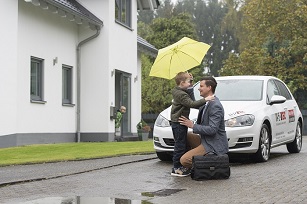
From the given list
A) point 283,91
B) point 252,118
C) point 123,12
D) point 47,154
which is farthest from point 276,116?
point 123,12

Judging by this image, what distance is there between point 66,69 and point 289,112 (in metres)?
10.0

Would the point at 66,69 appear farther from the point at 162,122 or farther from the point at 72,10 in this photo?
the point at 162,122

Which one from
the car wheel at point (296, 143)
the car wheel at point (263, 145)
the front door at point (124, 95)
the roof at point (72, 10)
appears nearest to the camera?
the car wheel at point (263, 145)

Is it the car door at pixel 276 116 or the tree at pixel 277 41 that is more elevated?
the tree at pixel 277 41

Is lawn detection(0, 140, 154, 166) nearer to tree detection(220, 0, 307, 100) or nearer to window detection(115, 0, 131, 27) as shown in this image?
window detection(115, 0, 131, 27)

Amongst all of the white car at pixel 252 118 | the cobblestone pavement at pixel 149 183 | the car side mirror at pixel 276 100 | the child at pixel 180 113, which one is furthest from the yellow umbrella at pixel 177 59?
the car side mirror at pixel 276 100

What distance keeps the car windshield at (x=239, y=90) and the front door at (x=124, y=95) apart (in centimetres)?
1091

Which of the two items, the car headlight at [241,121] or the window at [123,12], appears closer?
the car headlight at [241,121]

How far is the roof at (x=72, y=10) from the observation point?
19328 millimetres

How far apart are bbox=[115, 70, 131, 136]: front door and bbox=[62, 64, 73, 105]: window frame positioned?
7.99 feet

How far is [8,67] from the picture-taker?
17.8 meters

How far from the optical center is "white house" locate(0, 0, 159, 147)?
18.1 m

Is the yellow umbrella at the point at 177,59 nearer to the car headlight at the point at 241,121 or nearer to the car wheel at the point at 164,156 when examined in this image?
the car headlight at the point at 241,121

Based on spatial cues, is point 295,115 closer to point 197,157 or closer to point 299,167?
point 299,167
